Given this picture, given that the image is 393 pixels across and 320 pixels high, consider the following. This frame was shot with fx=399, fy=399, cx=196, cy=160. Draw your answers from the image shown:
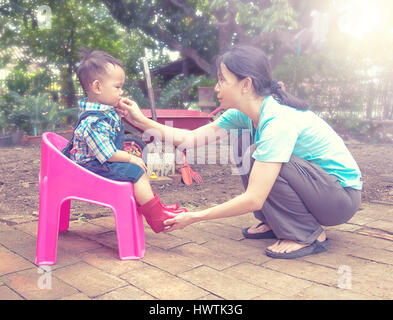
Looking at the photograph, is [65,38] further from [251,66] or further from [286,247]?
[286,247]

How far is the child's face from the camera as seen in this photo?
6.56 feet

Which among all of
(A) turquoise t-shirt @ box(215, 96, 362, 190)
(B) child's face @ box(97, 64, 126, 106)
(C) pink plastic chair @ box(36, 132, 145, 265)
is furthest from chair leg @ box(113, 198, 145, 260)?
(A) turquoise t-shirt @ box(215, 96, 362, 190)

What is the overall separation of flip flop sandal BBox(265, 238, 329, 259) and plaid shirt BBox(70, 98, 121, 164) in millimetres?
966

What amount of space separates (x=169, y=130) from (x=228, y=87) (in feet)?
1.93

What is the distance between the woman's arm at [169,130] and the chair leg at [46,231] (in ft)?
2.20

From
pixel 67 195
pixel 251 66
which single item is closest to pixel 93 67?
pixel 67 195

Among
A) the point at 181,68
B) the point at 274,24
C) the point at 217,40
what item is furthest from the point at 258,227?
the point at 181,68

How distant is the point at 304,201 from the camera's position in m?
2.06

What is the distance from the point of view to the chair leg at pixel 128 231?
1908 millimetres

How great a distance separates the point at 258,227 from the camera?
242 centimetres

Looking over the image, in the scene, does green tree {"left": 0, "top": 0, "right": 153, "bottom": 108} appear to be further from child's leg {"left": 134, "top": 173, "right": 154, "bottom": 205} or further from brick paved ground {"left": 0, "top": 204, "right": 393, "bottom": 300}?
child's leg {"left": 134, "top": 173, "right": 154, "bottom": 205}

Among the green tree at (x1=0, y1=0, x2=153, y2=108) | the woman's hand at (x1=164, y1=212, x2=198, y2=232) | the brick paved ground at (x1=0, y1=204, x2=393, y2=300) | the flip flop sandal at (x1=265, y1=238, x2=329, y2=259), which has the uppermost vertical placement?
the green tree at (x1=0, y1=0, x2=153, y2=108)
